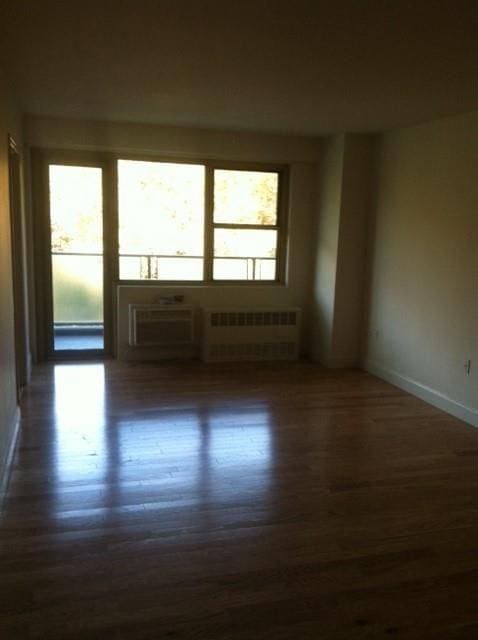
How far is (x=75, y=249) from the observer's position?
559 centimetres

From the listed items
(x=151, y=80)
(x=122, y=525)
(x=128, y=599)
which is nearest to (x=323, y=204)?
(x=151, y=80)

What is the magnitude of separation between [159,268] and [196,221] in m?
0.67

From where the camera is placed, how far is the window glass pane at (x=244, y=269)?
605cm

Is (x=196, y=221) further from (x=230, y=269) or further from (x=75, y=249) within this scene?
(x=75, y=249)

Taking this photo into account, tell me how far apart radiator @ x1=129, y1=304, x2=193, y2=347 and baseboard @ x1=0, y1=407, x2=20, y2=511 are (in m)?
1.89

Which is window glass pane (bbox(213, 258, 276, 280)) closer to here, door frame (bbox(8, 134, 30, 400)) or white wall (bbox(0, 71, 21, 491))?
door frame (bbox(8, 134, 30, 400))

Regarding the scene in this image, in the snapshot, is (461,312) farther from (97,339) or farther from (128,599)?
(97,339)

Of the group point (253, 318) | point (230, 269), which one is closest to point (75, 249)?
point (230, 269)

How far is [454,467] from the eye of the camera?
10.9 ft

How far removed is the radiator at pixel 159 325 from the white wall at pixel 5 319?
6.55ft

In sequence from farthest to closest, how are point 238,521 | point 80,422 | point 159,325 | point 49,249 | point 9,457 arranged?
point 159,325, point 49,249, point 80,422, point 9,457, point 238,521

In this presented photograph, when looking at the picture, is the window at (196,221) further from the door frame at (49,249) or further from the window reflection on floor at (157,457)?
the window reflection on floor at (157,457)

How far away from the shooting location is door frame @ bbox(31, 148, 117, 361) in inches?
211

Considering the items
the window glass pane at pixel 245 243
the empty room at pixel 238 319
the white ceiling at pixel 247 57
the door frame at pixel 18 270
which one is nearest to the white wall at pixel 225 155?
the empty room at pixel 238 319
